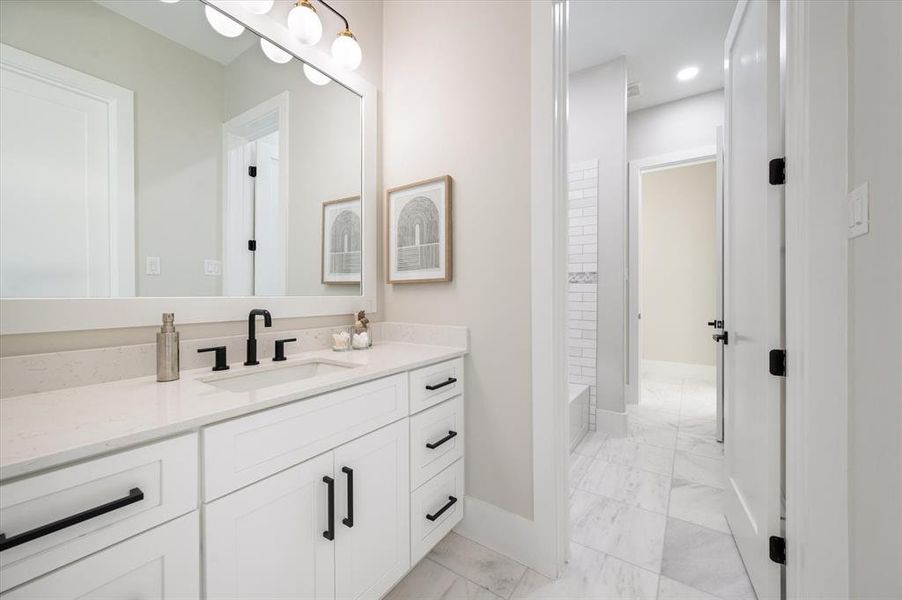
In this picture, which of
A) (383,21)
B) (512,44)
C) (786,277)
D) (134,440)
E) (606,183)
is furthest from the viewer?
(606,183)

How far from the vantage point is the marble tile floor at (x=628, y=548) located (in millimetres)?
1376

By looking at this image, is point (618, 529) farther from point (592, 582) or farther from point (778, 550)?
point (778, 550)

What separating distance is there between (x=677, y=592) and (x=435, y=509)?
0.94 metres

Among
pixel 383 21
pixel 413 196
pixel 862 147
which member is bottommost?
pixel 862 147

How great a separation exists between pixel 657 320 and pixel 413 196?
4319 mm

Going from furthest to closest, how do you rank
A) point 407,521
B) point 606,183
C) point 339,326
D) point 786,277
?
point 606,183 → point 339,326 → point 407,521 → point 786,277

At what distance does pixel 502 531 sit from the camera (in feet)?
5.16

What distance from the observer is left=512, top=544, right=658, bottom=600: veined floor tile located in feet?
4.44

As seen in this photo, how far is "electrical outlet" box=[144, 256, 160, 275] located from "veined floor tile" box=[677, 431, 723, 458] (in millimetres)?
3125

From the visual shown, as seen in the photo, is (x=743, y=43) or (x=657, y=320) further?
(x=657, y=320)

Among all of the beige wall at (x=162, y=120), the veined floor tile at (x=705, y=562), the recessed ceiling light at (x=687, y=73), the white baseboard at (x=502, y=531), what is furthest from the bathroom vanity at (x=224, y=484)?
the recessed ceiling light at (x=687, y=73)

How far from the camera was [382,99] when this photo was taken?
1.98m

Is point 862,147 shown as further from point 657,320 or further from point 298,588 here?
point 657,320

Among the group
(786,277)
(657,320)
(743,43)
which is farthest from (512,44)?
(657,320)
